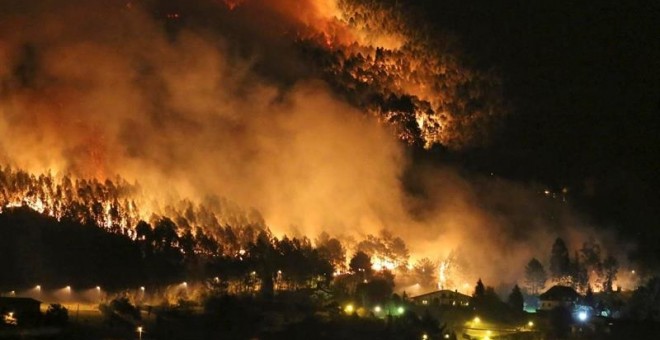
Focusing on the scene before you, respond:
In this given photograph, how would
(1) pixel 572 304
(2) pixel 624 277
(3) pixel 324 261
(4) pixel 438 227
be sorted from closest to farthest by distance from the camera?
(3) pixel 324 261
(1) pixel 572 304
(4) pixel 438 227
(2) pixel 624 277

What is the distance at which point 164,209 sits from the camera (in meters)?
47.8

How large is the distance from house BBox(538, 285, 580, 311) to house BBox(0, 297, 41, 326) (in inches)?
1317

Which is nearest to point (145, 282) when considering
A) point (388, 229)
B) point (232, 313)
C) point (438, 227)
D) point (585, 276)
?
point (232, 313)

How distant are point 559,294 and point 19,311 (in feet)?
119

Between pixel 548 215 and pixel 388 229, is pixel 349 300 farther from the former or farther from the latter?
pixel 548 215

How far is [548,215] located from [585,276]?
26.1 feet

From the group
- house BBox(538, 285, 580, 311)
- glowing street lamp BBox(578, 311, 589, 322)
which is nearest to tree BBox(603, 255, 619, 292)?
house BBox(538, 285, 580, 311)

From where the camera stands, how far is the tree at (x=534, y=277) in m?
55.8

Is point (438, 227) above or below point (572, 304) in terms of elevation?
above

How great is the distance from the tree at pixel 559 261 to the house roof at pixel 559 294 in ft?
11.4

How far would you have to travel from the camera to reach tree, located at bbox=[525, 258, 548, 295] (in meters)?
55.8

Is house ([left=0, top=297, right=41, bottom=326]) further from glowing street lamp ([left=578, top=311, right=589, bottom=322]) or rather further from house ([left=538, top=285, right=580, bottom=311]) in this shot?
glowing street lamp ([left=578, top=311, right=589, bottom=322])

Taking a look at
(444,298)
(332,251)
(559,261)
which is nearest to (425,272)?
(444,298)

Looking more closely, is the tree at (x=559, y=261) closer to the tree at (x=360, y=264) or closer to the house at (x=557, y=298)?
the house at (x=557, y=298)
